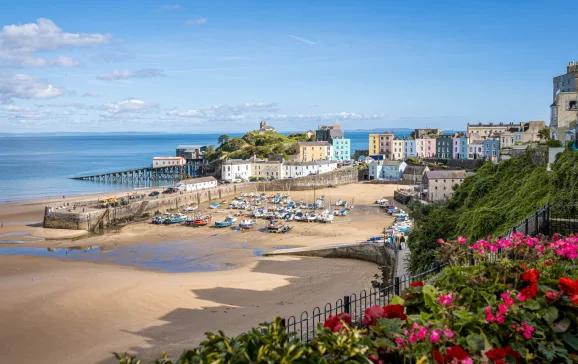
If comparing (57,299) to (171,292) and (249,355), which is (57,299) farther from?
(249,355)

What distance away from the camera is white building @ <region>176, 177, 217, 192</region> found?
55375mm

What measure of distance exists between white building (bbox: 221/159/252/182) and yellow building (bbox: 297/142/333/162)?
52.9ft

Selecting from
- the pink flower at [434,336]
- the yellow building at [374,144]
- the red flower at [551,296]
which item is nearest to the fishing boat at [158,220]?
the red flower at [551,296]

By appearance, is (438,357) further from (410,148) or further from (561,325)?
(410,148)

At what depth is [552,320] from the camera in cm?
455

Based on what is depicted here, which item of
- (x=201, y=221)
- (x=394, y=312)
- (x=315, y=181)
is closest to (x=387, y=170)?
(x=315, y=181)

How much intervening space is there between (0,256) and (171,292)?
14.9 metres

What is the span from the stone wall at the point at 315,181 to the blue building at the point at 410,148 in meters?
20.0

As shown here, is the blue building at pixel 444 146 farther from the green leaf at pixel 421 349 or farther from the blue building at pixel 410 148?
the green leaf at pixel 421 349

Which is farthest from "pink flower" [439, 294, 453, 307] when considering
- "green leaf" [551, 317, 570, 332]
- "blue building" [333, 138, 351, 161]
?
"blue building" [333, 138, 351, 161]

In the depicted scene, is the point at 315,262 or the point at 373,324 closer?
the point at 373,324

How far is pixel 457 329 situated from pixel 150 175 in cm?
8333

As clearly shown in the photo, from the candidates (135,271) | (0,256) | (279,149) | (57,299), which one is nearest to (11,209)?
(0,256)

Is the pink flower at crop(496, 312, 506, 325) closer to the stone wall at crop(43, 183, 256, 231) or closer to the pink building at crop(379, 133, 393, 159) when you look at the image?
the stone wall at crop(43, 183, 256, 231)
